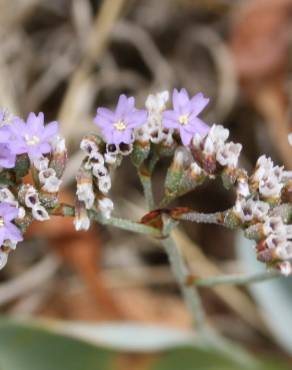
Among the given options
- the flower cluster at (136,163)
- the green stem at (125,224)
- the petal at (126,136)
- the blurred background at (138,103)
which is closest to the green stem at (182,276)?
the green stem at (125,224)

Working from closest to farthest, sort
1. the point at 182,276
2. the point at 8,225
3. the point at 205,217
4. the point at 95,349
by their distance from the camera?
the point at 8,225 < the point at 205,217 < the point at 182,276 < the point at 95,349

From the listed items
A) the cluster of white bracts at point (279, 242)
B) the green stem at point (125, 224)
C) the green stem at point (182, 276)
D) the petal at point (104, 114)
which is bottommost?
the cluster of white bracts at point (279, 242)

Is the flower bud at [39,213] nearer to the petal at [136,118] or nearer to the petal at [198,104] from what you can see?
the petal at [136,118]

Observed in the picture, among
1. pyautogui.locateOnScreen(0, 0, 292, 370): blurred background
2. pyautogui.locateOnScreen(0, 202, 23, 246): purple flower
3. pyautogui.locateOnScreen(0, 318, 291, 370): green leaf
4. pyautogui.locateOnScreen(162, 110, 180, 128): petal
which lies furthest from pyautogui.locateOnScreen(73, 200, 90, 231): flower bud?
pyautogui.locateOnScreen(0, 0, 292, 370): blurred background

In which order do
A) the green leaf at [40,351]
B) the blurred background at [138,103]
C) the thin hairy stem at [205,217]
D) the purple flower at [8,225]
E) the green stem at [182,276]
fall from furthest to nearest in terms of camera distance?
the blurred background at [138,103]
the green leaf at [40,351]
the green stem at [182,276]
the thin hairy stem at [205,217]
the purple flower at [8,225]

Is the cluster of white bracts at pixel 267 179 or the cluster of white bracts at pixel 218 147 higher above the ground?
the cluster of white bracts at pixel 218 147

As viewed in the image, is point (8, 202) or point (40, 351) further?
point (40, 351)

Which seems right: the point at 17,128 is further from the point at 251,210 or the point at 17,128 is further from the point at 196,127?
the point at 251,210

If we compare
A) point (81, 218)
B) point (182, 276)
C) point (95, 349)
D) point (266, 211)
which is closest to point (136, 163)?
point (81, 218)

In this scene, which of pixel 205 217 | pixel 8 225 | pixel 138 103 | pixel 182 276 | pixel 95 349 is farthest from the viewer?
pixel 138 103
